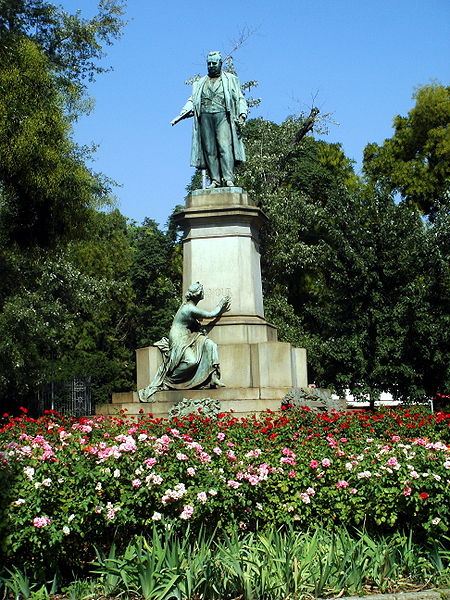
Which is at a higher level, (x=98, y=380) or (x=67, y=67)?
(x=67, y=67)

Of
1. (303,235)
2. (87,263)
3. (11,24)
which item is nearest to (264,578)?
(11,24)

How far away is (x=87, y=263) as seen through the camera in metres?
41.5

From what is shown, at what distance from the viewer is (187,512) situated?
6535 millimetres

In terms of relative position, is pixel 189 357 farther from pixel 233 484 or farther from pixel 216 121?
pixel 233 484

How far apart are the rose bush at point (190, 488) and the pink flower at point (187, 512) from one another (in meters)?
0.09

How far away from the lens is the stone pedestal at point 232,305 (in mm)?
13055

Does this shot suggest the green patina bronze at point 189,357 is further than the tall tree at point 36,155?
No

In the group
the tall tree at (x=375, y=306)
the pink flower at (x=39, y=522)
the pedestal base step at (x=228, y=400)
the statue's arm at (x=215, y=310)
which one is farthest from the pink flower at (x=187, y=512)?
the tall tree at (x=375, y=306)

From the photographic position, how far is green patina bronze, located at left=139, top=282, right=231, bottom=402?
42.5 feet

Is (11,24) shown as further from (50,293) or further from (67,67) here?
(50,293)

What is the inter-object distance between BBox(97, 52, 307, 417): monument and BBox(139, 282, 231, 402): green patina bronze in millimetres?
15

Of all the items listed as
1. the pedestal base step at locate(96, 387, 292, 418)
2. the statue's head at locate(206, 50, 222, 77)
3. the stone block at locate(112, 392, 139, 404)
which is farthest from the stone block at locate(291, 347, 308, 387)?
the statue's head at locate(206, 50, 222, 77)

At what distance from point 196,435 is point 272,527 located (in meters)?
2.01

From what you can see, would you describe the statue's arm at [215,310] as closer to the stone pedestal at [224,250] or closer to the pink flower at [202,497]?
the stone pedestal at [224,250]
